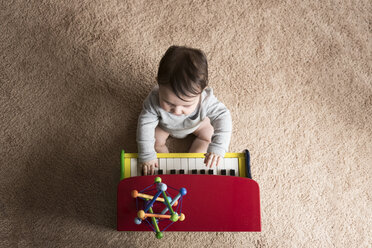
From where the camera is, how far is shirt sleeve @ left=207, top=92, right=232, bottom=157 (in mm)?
1002

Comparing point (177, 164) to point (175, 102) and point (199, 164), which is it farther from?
point (175, 102)

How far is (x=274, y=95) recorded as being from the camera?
123 cm

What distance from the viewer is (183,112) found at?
0.92 metres

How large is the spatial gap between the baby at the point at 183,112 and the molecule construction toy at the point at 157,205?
0.39 feet

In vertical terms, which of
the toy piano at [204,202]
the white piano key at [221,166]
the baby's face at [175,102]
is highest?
the baby's face at [175,102]

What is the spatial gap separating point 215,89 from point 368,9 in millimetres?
653

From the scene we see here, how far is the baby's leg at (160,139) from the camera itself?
3.68 feet

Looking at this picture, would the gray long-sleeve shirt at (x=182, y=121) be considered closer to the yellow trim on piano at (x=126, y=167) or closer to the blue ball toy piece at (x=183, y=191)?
the yellow trim on piano at (x=126, y=167)

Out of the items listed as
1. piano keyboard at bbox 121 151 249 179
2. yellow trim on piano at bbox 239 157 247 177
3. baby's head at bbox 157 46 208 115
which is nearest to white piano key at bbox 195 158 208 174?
piano keyboard at bbox 121 151 249 179

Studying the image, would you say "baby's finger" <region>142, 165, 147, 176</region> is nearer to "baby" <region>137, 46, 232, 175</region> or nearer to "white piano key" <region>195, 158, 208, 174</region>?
"baby" <region>137, 46, 232, 175</region>

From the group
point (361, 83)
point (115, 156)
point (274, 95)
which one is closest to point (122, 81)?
point (115, 156)

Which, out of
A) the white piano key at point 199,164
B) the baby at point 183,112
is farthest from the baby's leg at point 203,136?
the white piano key at point 199,164

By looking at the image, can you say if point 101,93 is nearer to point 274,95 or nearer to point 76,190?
point 76,190

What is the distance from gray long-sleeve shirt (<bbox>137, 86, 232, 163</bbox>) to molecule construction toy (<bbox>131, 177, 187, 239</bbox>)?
14 centimetres
